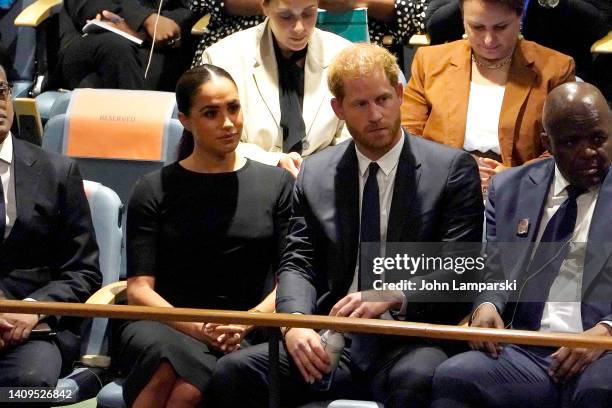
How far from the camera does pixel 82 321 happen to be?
3262 mm

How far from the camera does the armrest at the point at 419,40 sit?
4.28m

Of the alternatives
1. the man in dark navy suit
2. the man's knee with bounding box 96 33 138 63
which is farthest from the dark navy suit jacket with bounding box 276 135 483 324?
the man's knee with bounding box 96 33 138 63

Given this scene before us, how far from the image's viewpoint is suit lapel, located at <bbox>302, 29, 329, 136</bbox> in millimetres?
3703

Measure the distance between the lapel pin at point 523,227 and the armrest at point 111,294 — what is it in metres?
1.06

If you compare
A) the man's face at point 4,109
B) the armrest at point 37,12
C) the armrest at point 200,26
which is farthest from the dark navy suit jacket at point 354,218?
the armrest at point 37,12

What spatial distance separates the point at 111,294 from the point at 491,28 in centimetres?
135

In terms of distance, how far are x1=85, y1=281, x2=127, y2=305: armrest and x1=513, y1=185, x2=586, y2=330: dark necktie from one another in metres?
1.04

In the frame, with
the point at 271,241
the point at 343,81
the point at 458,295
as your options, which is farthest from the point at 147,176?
the point at 458,295

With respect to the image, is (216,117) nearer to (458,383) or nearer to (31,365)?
(31,365)

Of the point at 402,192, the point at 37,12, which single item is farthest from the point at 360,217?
the point at 37,12

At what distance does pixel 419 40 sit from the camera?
4312 millimetres

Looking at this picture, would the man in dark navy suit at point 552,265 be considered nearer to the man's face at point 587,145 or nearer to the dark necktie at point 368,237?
the man's face at point 587,145

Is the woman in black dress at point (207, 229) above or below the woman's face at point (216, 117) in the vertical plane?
below

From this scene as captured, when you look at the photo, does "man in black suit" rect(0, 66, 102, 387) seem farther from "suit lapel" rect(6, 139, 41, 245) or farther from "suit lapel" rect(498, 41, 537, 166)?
"suit lapel" rect(498, 41, 537, 166)
